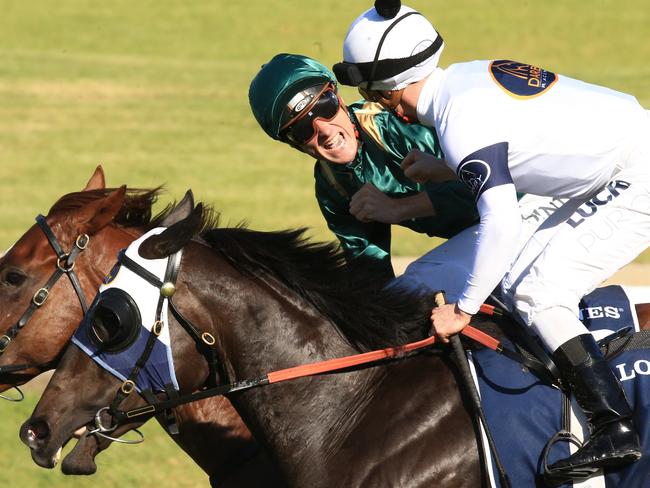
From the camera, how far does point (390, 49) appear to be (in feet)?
11.6

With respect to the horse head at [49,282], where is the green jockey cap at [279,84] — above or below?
above

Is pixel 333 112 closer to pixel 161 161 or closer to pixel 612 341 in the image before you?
pixel 612 341

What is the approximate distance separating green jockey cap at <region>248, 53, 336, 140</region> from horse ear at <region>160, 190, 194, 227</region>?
0.42 metres

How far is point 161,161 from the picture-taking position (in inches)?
611

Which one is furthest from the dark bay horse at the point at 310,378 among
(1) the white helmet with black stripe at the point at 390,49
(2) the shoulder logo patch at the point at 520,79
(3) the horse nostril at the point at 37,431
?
(2) the shoulder logo patch at the point at 520,79

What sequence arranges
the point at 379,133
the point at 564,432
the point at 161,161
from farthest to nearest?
the point at 161,161, the point at 379,133, the point at 564,432

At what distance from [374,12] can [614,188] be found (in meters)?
0.99

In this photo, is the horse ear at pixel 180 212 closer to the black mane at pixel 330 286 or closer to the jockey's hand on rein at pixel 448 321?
the black mane at pixel 330 286

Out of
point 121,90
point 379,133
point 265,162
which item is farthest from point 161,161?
point 379,133

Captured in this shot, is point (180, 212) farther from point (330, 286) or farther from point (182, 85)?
point (182, 85)

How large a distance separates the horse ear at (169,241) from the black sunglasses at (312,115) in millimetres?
659

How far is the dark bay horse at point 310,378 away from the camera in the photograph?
3.40 metres

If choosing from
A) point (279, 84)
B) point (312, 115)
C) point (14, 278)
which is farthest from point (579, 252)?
point (14, 278)

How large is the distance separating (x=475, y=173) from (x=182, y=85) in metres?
17.9
